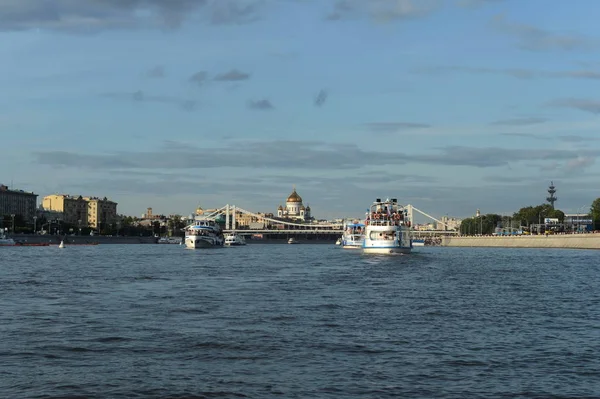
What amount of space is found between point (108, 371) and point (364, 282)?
25.0 m

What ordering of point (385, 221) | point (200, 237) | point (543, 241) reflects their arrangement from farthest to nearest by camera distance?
point (543, 241)
point (200, 237)
point (385, 221)

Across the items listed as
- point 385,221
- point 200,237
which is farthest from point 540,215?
point 385,221

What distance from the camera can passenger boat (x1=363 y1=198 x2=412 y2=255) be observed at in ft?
276

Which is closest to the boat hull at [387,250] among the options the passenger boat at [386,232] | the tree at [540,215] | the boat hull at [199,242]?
the passenger boat at [386,232]

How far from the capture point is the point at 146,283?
128 ft

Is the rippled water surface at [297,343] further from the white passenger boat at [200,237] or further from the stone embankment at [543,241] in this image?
the stone embankment at [543,241]

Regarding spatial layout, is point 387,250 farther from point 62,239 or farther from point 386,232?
point 62,239

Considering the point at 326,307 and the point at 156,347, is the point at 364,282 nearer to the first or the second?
the point at 326,307

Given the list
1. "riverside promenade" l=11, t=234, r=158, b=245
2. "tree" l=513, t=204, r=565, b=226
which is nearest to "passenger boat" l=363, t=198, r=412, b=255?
"riverside promenade" l=11, t=234, r=158, b=245

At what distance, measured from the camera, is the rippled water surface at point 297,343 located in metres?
15.3

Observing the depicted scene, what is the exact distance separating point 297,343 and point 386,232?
213 ft

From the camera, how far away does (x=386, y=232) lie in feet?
276

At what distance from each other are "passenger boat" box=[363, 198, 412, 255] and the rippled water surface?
48.4 metres

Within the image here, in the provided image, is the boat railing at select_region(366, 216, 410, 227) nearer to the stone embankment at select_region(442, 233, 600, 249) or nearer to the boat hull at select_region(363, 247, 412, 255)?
the boat hull at select_region(363, 247, 412, 255)
